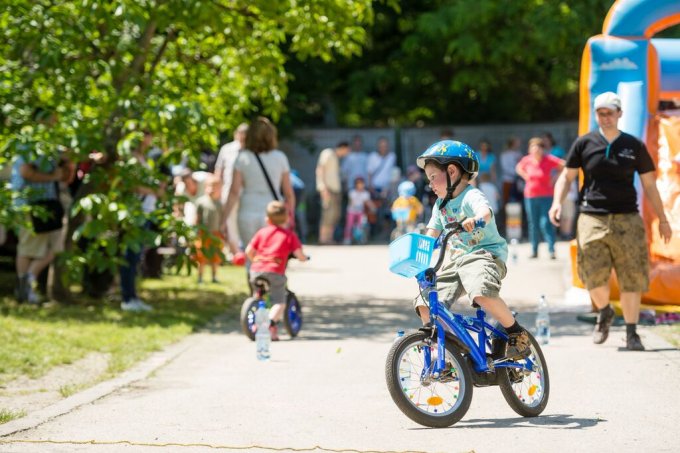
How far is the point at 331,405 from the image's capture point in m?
8.23

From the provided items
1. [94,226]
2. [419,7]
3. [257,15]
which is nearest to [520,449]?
[94,226]

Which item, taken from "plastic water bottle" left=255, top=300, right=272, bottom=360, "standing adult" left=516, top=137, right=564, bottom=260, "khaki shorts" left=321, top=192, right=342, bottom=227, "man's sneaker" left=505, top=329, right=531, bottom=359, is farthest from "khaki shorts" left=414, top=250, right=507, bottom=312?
"khaki shorts" left=321, top=192, right=342, bottom=227

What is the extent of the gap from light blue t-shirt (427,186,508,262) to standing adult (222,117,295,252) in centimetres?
464

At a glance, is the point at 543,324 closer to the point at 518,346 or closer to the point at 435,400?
the point at 518,346

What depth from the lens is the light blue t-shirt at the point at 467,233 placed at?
302 inches

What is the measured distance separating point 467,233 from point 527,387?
3.02 feet

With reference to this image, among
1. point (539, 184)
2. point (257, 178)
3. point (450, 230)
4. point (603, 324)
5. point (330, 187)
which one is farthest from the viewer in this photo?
→ point (330, 187)

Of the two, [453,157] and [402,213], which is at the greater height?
[453,157]

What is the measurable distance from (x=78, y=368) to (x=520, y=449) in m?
4.50

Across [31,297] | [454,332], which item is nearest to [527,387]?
[454,332]

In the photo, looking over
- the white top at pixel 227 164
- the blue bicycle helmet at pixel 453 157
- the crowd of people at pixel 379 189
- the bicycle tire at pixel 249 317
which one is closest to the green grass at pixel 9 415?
the blue bicycle helmet at pixel 453 157

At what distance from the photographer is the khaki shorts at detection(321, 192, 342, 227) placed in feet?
85.0

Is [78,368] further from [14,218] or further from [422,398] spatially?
[422,398]

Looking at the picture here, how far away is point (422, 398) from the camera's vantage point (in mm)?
7453
